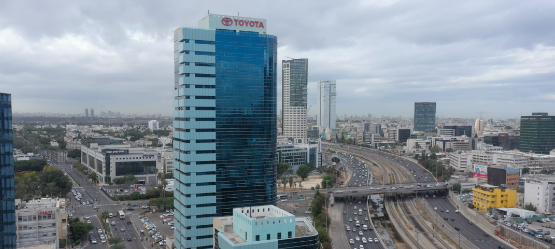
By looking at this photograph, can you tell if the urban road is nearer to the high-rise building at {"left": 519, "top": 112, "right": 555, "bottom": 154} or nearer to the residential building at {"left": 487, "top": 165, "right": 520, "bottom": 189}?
the residential building at {"left": 487, "top": 165, "right": 520, "bottom": 189}

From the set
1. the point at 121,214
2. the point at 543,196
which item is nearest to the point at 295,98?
the point at 543,196

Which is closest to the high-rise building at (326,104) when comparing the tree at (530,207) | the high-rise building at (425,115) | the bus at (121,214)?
the high-rise building at (425,115)

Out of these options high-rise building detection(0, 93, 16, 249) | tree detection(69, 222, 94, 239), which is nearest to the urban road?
tree detection(69, 222, 94, 239)

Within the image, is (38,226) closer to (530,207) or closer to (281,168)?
(281,168)

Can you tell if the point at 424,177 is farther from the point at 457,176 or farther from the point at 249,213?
the point at 249,213

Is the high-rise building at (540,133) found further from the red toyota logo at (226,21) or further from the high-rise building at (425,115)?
the red toyota logo at (226,21)

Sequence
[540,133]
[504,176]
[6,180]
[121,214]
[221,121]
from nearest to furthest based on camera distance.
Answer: [6,180], [221,121], [121,214], [504,176], [540,133]

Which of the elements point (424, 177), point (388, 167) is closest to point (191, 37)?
point (424, 177)
